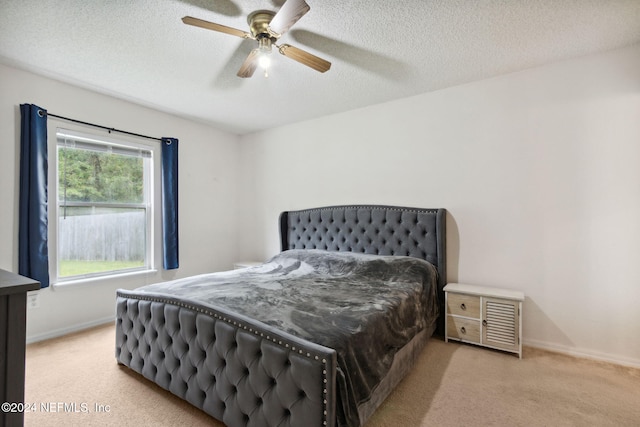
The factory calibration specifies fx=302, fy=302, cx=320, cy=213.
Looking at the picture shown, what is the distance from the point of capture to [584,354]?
2.58 meters

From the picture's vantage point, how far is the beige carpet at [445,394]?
1798 mm

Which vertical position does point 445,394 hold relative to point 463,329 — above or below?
below

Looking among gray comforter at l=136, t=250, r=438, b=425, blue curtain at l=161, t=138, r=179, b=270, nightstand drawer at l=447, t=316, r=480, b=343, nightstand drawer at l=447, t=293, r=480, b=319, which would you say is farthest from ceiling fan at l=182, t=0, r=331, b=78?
nightstand drawer at l=447, t=316, r=480, b=343

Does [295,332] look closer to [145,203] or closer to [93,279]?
[93,279]

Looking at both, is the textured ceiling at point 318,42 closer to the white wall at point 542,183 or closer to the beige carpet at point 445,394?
the white wall at point 542,183

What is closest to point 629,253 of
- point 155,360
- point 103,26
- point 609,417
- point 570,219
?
point 570,219

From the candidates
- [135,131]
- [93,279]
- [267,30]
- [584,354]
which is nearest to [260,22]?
[267,30]

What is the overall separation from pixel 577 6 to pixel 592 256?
1.92m

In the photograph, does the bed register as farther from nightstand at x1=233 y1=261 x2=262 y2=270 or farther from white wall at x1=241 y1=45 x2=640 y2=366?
nightstand at x1=233 y1=261 x2=262 y2=270

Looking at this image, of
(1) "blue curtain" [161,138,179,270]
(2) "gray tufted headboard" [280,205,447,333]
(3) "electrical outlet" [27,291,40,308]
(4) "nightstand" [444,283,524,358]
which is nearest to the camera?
(4) "nightstand" [444,283,524,358]

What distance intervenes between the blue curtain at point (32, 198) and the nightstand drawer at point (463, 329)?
3851mm

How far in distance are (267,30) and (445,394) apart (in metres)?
2.71

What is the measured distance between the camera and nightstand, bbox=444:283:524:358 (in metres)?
2.57

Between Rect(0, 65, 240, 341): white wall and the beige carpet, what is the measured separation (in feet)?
1.97
